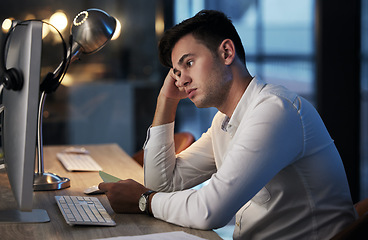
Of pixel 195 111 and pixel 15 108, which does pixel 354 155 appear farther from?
pixel 15 108

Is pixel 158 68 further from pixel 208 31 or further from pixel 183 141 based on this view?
pixel 208 31

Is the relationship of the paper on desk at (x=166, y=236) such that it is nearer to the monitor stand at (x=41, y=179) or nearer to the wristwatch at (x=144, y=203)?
the wristwatch at (x=144, y=203)

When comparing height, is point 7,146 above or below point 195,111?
above

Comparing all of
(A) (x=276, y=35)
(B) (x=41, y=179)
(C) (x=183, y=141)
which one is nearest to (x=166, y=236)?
(B) (x=41, y=179)

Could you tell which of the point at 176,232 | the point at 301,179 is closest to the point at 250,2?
the point at 301,179

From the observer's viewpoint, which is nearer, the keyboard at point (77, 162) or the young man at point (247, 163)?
the young man at point (247, 163)

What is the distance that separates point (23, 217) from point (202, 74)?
0.75 m

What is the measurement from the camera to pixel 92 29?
181 centimetres

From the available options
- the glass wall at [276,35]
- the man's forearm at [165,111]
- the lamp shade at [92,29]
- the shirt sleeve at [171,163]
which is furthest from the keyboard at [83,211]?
the glass wall at [276,35]

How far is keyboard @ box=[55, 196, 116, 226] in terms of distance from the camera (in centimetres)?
132

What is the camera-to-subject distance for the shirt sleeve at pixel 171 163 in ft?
6.18

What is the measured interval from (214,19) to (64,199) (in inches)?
32.8

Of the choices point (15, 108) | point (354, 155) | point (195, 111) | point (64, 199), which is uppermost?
point (15, 108)

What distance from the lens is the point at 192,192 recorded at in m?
1.37
